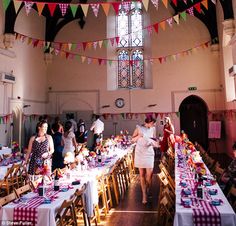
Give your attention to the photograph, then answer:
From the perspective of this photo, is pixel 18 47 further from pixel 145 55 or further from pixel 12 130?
pixel 145 55

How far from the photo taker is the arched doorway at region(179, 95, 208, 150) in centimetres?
1269

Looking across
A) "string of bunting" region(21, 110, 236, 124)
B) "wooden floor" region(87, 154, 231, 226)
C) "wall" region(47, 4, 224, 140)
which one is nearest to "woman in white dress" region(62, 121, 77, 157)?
"wooden floor" region(87, 154, 231, 226)

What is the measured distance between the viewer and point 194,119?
12.9m

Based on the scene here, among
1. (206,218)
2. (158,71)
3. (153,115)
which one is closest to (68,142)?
(206,218)

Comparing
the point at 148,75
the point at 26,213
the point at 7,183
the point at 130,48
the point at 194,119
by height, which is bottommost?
the point at 7,183

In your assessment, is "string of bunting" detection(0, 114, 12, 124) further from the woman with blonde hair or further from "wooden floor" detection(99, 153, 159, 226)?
the woman with blonde hair

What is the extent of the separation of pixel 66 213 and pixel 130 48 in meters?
11.2

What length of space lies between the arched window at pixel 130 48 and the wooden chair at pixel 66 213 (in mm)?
10316

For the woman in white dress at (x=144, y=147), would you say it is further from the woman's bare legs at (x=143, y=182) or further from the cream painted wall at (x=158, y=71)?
the cream painted wall at (x=158, y=71)

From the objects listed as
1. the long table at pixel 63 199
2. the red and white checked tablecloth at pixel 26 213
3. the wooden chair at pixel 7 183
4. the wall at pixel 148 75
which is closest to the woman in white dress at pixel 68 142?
the wooden chair at pixel 7 183

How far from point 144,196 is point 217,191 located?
7.33 ft

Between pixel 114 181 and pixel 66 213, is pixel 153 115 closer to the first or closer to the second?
pixel 114 181

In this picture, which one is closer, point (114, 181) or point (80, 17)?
point (114, 181)

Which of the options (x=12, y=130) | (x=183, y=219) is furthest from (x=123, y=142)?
(x=183, y=219)
